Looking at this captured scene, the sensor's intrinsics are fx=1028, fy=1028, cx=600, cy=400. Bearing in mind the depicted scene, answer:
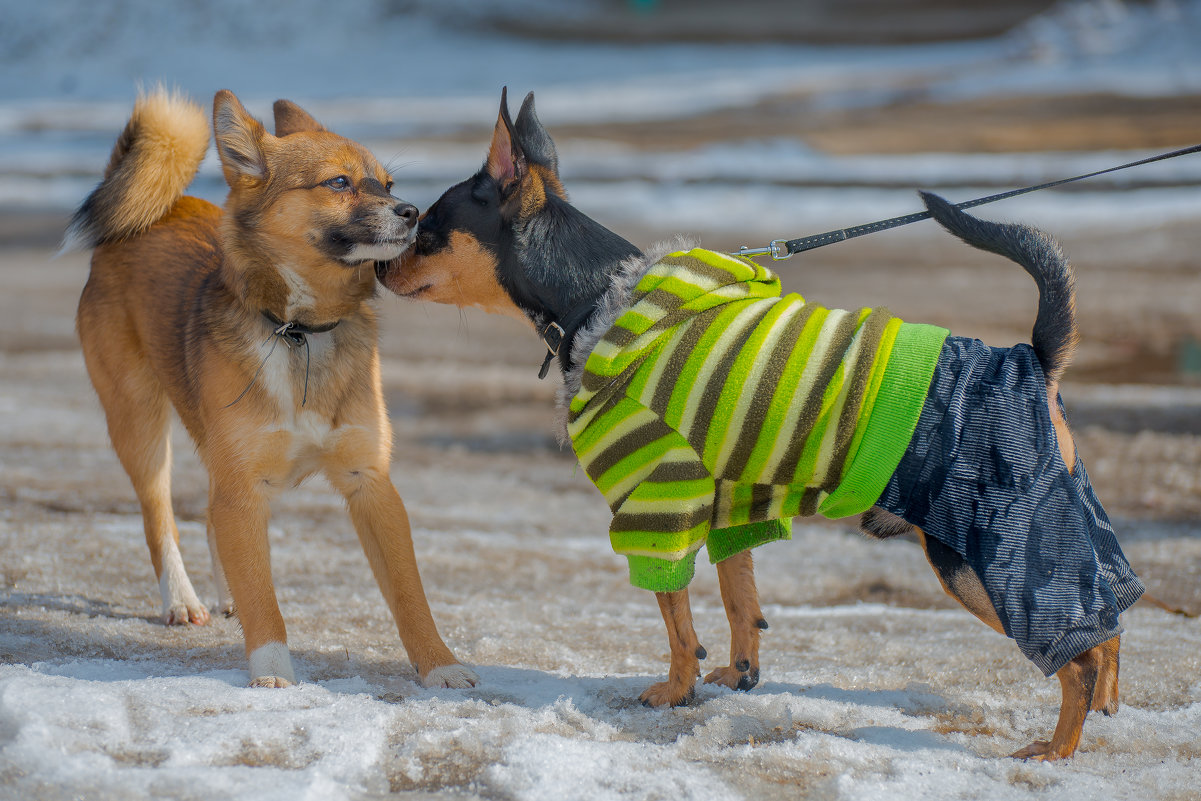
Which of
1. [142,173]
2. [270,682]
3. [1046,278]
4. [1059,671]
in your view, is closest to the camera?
[1059,671]

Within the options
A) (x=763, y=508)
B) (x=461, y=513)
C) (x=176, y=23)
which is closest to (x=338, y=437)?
(x=763, y=508)

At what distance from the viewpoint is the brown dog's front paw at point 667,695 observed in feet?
10.9

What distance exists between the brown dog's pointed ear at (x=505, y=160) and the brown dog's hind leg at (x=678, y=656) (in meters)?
1.50

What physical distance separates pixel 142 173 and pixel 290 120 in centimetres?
71

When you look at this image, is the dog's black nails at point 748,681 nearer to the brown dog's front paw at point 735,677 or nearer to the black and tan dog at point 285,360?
the brown dog's front paw at point 735,677

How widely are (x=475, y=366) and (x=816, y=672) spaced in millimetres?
5295

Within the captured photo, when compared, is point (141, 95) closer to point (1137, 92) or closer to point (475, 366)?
point (475, 366)

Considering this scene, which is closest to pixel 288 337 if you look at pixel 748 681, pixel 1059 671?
pixel 748 681

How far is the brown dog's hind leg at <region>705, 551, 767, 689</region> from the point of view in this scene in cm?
354

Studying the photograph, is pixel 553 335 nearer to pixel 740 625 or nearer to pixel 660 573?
pixel 660 573

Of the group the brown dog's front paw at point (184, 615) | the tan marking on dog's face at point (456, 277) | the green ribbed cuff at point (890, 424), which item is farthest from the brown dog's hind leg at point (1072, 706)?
the brown dog's front paw at point (184, 615)

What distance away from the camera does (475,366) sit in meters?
8.50

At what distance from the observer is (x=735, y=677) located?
3.55 m

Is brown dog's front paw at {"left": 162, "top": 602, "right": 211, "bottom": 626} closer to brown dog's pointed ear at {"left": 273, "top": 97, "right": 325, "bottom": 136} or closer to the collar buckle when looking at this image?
the collar buckle
